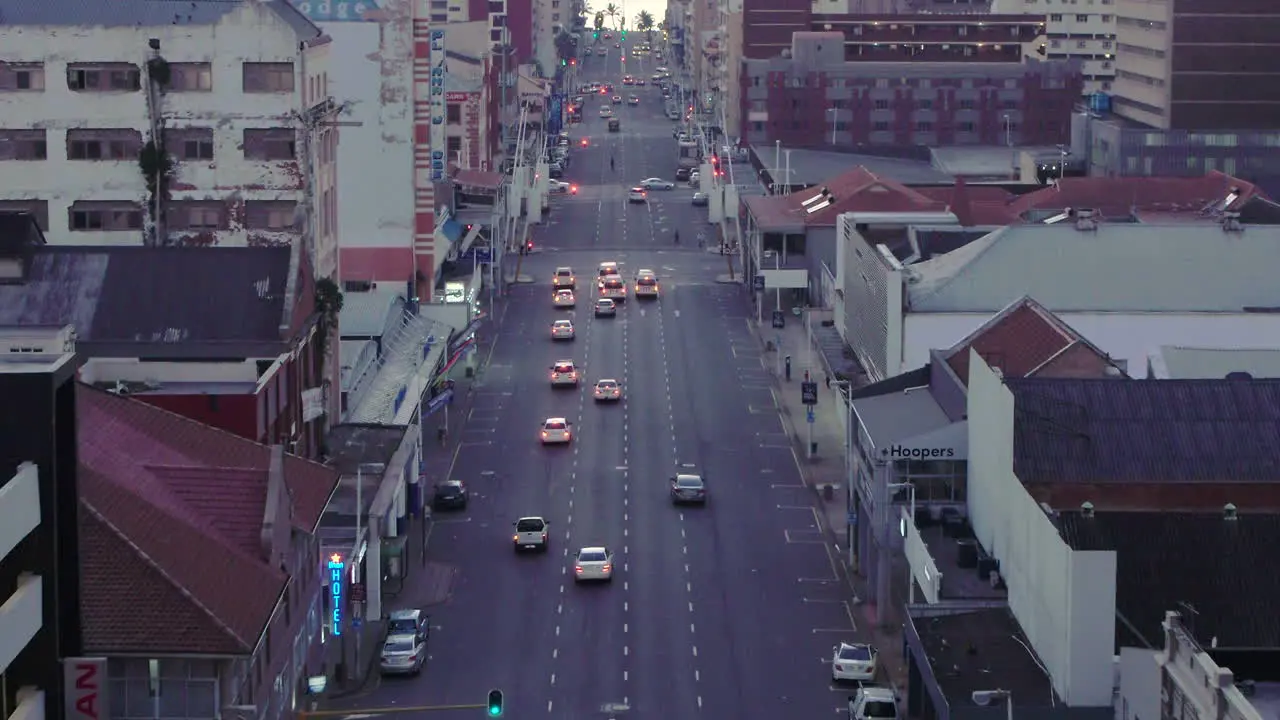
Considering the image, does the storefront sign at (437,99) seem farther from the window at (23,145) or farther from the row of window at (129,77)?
the window at (23,145)


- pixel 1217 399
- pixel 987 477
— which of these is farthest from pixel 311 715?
pixel 1217 399

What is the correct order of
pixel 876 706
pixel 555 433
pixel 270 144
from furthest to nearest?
pixel 555 433 → pixel 270 144 → pixel 876 706

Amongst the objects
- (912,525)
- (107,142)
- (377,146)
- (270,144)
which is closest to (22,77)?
(107,142)

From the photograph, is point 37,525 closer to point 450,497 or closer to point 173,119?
point 173,119

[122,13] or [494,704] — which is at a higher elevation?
[122,13]

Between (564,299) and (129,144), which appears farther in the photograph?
(564,299)

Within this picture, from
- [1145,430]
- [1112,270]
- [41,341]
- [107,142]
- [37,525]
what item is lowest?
[1145,430]
